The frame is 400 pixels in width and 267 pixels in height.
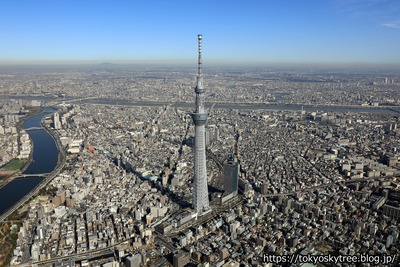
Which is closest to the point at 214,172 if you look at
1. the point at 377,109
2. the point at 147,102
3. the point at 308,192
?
the point at 308,192

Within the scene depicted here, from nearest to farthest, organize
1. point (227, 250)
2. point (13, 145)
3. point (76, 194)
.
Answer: point (227, 250) → point (76, 194) → point (13, 145)

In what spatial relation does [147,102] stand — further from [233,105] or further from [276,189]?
[276,189]

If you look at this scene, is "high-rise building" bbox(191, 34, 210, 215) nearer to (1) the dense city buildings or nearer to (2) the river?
(1) the dense city buildings

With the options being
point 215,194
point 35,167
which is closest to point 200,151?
point 215,194

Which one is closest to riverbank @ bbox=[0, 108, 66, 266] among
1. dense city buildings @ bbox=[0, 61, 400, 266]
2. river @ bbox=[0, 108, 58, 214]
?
river @ bbox=[0, 108, 58, 214]

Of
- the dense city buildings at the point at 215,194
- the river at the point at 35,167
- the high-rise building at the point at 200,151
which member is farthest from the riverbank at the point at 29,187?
the high-rise building at the point at 200,151

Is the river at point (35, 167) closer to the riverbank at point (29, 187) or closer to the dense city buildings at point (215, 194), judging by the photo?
the riverbank at point (29, 187)

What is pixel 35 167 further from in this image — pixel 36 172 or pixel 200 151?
Result: pixel 200 151
